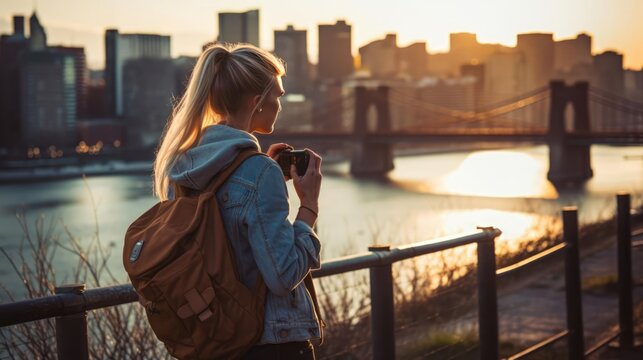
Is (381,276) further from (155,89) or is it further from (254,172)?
(155,89)

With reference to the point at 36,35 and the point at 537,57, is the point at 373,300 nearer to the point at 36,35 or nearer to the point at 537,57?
the point at 537,57

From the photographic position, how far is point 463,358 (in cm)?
351

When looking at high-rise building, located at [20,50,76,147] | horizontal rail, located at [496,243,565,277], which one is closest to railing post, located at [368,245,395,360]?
horizontal rail, located at [496,243,565,277]

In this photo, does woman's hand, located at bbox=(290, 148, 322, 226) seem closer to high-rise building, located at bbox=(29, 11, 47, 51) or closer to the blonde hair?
the blonde hair

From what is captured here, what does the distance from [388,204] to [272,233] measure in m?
38.3

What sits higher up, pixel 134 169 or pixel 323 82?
pixel 323 82

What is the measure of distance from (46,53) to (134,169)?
42.8 metres

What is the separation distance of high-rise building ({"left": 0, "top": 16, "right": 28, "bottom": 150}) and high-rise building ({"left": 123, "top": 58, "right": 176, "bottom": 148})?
38.9 ft

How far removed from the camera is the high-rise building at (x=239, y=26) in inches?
1914

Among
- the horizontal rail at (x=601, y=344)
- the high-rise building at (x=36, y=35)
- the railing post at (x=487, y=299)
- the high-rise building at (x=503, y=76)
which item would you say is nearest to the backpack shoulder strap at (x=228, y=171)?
the railing post at (x=487, y=299)

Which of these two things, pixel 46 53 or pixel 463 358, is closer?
pixel 463 358

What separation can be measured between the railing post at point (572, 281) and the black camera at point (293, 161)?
2.45 meters

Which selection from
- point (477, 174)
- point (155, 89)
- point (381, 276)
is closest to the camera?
point (381, 276)

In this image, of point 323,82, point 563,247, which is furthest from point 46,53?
point 563,247
